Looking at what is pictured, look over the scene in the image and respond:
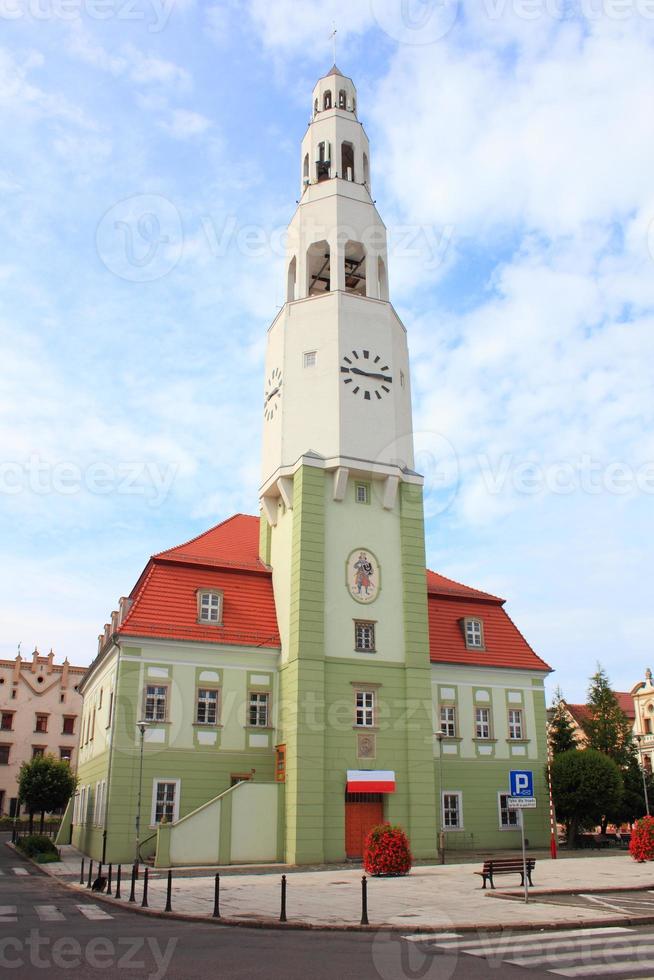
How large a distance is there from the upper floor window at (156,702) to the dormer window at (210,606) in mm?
3218

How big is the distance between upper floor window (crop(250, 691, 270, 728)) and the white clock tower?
2.65 ft

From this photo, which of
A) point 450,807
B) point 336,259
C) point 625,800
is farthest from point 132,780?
point 625,800

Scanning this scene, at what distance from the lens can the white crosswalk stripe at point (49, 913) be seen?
15.5 m

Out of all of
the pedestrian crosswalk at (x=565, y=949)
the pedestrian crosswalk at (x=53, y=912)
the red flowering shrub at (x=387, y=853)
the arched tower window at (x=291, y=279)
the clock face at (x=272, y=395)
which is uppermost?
the arched tower window at (x=291, y=279)

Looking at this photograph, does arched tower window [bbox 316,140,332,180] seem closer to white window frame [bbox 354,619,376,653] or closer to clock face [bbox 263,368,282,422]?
clock face [bbox 263,368,282,422]

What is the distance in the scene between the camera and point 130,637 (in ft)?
102

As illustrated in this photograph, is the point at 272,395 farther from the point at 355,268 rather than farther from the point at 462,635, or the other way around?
the point at 462,635

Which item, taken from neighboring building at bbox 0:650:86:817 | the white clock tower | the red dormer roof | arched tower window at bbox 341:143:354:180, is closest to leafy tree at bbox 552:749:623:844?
the white clock tower

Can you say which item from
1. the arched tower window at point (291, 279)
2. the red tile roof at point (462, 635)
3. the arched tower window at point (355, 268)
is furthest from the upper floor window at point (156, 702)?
the arched tower window at point (355, 268)

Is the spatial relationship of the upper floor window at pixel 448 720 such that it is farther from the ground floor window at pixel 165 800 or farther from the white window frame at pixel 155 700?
the white window frame at pixel 155 700

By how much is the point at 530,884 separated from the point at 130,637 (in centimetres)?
1687

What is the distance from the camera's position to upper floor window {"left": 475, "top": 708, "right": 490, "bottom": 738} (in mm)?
36406

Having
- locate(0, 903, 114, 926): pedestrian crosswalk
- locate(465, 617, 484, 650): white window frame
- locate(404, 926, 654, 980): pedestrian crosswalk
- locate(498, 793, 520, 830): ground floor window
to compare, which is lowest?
locate(0, 903, 114, 926): pedestrian crosswalk

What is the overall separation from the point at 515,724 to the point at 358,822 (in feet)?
33.6
